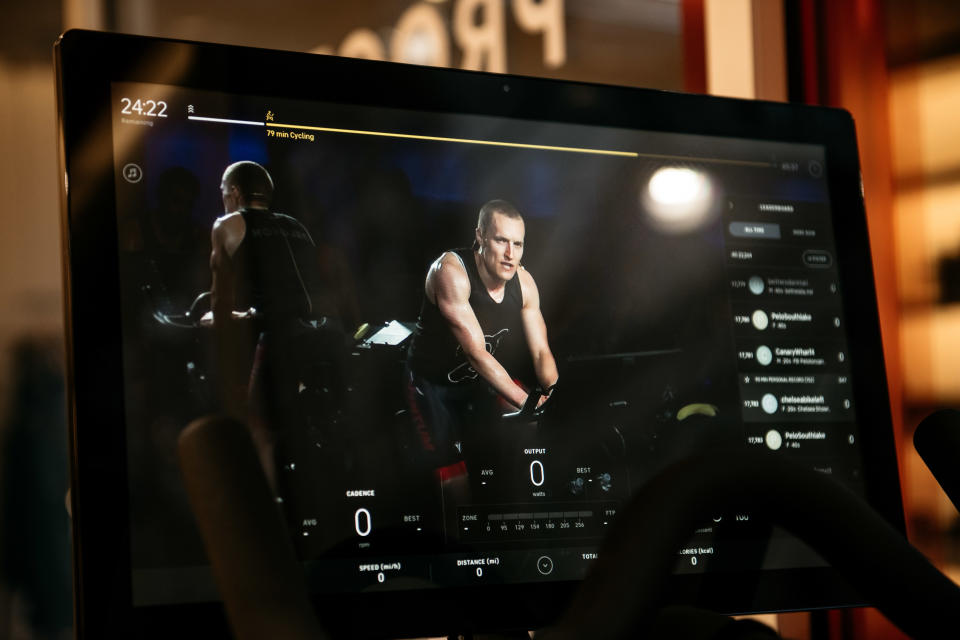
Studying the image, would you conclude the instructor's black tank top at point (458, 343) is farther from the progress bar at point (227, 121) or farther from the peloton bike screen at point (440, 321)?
the progress bar at point (227, 121)

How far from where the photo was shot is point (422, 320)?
0.53 metres

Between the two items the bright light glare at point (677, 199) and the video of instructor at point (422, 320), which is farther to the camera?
the bright light glare at point (677, 199)

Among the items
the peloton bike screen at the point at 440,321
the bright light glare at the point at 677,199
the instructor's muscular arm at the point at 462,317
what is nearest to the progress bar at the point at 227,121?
the peloton bike screen at the point at 440,321

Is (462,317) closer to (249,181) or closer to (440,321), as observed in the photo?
(440,321)

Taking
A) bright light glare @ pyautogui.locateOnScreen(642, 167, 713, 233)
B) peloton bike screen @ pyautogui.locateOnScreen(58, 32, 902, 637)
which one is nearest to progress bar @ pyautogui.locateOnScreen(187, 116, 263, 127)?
peloton bike screen @ pyautogui.locateOnScreen(58, 32, 902, 637)

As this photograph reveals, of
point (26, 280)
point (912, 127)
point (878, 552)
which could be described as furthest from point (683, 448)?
point (26, 280)

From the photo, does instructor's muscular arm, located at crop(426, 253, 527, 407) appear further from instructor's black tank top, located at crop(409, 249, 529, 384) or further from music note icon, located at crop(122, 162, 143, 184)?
music note icon, located at crop(122, 162, 143, 184)

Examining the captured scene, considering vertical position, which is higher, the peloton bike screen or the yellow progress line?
the yellow progress line

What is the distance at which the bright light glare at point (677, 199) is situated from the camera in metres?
0.59

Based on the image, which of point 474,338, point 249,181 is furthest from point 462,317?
point 249,181

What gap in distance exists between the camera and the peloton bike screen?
0.46 metres

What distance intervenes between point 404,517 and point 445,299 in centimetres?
12

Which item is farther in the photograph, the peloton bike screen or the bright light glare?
the bright light glare

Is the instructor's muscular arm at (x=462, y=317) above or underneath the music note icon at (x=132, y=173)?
underneath
